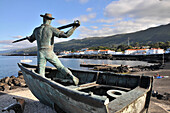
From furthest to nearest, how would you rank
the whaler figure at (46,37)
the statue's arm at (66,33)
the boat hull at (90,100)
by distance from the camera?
the whaler figure at (46,37)
the statue's arm at (66,33)
the boat hull at (90,100)

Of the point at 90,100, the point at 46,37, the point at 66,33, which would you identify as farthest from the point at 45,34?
the point at 90,100

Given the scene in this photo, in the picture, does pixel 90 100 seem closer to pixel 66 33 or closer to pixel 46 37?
pixel 66 33

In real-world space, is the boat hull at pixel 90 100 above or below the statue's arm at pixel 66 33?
below

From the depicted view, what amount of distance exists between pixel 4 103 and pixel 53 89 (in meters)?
4.51

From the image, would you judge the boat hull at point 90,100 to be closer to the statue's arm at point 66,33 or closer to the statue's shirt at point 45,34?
the statue's shirt at point 45,34

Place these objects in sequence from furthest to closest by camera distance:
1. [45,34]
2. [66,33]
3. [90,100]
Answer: [45,34], [66,33], [90,100]

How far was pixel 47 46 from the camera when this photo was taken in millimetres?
5781

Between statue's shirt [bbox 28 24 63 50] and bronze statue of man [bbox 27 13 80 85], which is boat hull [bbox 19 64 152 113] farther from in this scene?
statue's shirt [bbox 28 24 63 50]

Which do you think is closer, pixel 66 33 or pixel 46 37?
pixel 66 33

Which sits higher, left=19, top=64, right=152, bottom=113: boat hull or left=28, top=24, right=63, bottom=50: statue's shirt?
left=28, top=24, right=63, bottom=50: statue's shirt

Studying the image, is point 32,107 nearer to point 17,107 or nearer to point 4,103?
point 17,107

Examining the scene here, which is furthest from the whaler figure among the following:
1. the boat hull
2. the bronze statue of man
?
the boat hull

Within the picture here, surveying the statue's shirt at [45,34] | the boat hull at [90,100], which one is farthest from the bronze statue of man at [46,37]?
the boat hull at [90,100]

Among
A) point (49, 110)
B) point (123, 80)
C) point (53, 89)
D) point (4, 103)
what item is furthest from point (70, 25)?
point (4, 103)
